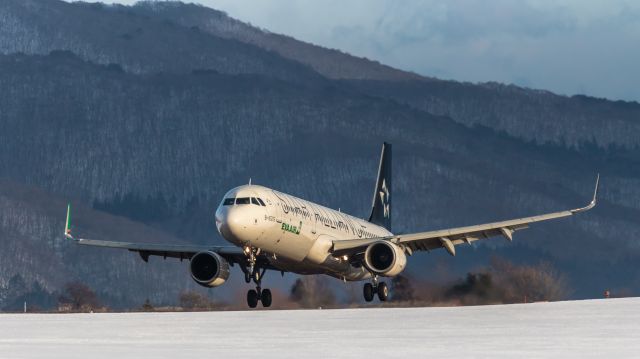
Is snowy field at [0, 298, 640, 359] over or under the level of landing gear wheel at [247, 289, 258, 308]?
under

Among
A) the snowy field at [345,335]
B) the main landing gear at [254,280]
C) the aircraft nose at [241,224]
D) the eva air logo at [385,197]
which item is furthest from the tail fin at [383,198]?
the snowy field at [345,335]

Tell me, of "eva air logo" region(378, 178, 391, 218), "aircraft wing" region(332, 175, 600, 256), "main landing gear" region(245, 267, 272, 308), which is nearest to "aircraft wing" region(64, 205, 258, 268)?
"main landing gear" region(245, 267, 272, 308)

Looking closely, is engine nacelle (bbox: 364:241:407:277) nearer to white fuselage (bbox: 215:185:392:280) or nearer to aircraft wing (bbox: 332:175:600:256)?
aircraft wing (bbox: 332:175:600:256)

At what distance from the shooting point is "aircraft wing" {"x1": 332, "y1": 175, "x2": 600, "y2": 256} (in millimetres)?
60531

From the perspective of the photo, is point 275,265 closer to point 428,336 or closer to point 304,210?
point 304,210

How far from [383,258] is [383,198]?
18766mm

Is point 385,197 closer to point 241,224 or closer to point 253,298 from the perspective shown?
point 253,298

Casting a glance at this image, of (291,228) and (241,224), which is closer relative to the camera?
(241,224)

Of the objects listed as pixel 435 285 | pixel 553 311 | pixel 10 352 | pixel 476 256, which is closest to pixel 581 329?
pixel 553 311

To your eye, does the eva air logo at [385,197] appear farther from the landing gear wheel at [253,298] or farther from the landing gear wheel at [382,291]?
the landing gear wheel at [253,298]

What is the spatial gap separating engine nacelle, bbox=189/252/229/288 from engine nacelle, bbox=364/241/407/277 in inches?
269

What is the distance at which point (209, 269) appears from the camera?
198 feet

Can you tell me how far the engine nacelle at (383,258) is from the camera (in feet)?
200

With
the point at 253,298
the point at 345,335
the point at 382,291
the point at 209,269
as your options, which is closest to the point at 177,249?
the point at 209,269
